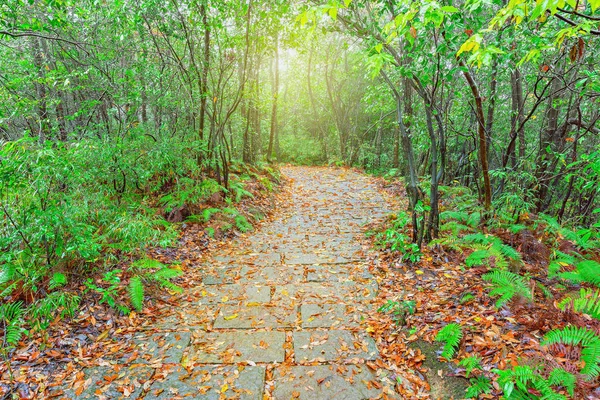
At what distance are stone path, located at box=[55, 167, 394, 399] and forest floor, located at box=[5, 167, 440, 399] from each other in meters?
0.01

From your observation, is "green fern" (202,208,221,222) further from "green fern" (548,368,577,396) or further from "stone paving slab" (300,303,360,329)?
"green fern" (548,368,577,396)

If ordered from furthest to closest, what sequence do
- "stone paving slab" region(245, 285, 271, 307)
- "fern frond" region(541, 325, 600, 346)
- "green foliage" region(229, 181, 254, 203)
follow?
1. "green foliage" region(229, 181, 254, 203)
2. "stone paving slab" region(245, 285, 271, 307)
3. "fern frond" region(541, 325, 600, 346)

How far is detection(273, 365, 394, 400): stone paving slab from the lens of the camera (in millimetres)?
2650

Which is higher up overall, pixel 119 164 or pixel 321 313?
pixel 119 164

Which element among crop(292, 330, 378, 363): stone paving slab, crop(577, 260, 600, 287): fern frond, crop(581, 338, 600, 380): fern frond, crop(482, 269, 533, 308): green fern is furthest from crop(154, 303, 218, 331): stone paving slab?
crop(577, 260, 600, 287): fern frond

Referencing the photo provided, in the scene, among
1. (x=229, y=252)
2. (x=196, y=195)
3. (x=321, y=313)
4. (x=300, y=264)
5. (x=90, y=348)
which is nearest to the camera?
(x=90, y=348)

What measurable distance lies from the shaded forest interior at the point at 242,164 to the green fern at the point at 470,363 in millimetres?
316

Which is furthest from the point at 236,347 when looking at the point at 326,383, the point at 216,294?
the point at 216,294

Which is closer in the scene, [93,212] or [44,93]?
[93,212]

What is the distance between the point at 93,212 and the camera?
472cm

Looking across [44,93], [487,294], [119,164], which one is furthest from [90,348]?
[44,93]

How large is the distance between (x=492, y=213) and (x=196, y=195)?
18.1 feet

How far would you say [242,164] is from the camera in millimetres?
10477

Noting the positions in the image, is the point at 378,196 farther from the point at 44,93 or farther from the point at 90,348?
the point at 44,93
